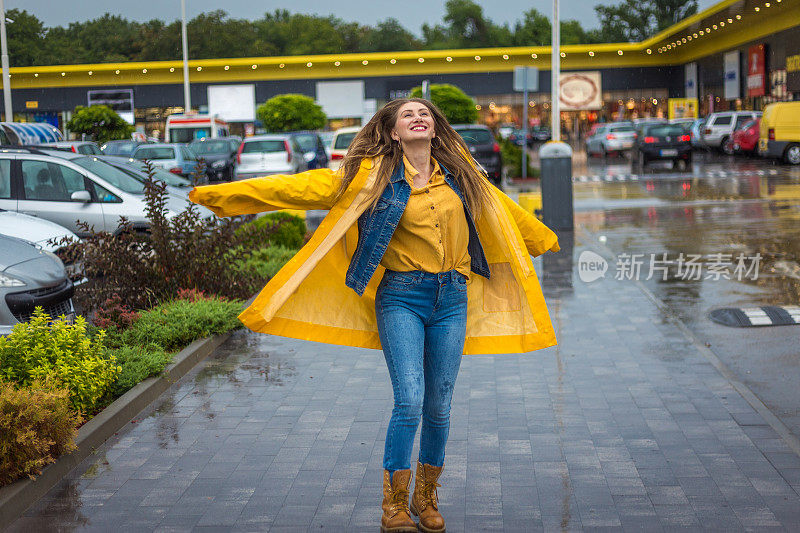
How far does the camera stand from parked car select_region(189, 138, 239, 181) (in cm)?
3534

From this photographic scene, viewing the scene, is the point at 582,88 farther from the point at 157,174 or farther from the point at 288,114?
the point at 157,174

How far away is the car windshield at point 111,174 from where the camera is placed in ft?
46.1

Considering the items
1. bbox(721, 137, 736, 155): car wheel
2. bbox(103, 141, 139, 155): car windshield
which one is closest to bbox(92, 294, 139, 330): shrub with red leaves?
bbox(103, 141, 139, 155): car windshield

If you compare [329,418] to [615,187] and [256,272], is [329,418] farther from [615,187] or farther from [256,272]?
[615,187]

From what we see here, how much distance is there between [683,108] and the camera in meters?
58.8

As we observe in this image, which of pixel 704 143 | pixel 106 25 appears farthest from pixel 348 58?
pixel 106 25

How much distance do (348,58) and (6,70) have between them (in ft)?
105

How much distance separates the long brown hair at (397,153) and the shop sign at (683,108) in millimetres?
56063

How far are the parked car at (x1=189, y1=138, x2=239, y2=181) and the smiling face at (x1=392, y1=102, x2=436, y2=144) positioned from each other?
3103cm

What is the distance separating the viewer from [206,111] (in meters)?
67.4

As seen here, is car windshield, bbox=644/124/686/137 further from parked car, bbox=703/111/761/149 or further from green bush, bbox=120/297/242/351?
green bush, bbox=120/297/242/351

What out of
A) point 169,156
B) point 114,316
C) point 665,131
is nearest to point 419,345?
point 114,316

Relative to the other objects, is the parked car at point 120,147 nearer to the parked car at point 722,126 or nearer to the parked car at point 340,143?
the parked car at point 340,143

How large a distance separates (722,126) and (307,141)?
1816 cm
